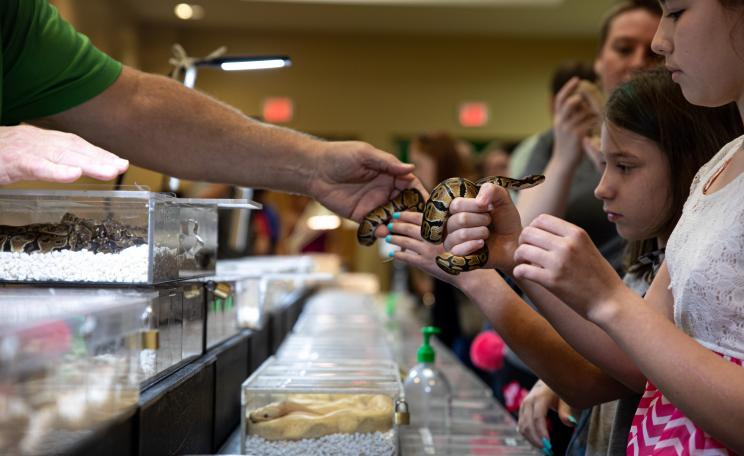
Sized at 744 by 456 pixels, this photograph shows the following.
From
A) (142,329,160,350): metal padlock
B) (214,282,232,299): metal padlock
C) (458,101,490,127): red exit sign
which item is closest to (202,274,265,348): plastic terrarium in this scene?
(214,282,232,299): metal padlock

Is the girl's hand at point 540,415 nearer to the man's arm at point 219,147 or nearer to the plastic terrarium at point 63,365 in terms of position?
the man's arm at point 219,147

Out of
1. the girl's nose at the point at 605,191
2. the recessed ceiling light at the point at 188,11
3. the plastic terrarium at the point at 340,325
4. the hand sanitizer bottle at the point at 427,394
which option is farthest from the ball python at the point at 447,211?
the recessed ceiling light at the point at 188,11

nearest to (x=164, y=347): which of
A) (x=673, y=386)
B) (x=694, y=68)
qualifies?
(x=673, y=386)

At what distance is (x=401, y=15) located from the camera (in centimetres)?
1084

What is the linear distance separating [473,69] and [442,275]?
10.7 meters

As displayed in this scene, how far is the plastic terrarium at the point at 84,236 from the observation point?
4.72 feet

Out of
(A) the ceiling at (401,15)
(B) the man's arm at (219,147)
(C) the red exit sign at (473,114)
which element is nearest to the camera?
(B) the man's arm at (219,147)

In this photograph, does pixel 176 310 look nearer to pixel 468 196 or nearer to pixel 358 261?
pixel 468 196

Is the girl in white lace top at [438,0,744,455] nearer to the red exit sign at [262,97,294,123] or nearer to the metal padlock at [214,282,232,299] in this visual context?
the metal padlock at [214,282,232,299]

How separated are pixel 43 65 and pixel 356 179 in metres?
0.81

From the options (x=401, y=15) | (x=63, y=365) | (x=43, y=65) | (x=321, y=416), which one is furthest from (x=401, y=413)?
(x=401, y=15)

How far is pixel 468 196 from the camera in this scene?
148 centimetres

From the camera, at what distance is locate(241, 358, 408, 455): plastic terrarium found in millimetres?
1525

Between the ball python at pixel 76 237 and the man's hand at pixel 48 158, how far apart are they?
0.11m
